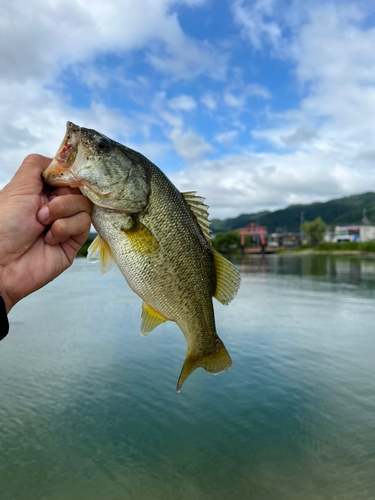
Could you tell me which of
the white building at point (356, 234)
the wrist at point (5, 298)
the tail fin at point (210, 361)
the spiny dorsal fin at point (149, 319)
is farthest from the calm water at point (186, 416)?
the white building at point (356, 234)

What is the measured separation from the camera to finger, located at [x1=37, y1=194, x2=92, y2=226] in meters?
2.33

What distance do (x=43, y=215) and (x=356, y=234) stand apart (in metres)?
136

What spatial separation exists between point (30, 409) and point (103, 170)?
899 centimetres

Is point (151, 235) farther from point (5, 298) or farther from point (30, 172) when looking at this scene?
point (5, 298)

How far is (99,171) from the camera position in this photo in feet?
7.55

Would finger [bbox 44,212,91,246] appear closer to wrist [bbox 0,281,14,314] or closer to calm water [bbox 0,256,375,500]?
wrist [bbox 0,281,14,314]

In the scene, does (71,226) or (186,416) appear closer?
(71,226)

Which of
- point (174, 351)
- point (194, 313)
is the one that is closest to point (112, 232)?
point (194, 313)

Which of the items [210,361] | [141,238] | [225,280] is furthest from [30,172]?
[210,361]

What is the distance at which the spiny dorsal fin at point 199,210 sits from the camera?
2.62 m

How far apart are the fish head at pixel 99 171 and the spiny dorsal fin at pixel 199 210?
1.18ft

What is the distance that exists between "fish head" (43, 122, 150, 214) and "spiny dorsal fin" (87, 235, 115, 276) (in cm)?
32

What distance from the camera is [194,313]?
2.63 metres

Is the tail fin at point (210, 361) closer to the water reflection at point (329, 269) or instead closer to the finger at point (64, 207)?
the finger at point (64, 207)
